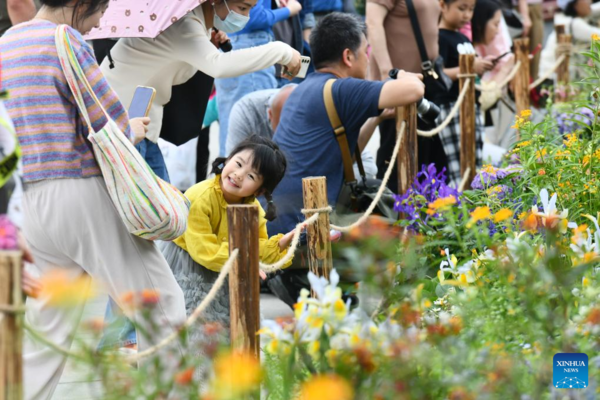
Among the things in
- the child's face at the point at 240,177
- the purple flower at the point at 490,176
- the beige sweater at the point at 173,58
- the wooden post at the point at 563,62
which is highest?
the beige sweater at the point at 173,58

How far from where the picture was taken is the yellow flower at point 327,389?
77.2 inches

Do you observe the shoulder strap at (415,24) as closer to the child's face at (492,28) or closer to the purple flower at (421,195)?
the purple flower at (421,195)

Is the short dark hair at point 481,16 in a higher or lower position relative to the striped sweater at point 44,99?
lower

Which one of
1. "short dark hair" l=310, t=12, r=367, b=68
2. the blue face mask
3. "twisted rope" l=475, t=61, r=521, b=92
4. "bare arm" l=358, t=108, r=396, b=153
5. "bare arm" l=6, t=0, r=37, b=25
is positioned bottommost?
"twisted rope" l=475, t=61, r=521, b=92

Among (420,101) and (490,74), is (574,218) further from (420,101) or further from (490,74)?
(490,74)

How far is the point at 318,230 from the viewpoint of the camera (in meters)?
4.12

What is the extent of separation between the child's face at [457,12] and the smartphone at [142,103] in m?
3.77

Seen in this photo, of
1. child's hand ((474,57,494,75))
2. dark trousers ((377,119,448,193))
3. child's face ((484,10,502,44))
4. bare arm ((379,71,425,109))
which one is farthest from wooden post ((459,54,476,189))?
child's face ((484,10,502,44))

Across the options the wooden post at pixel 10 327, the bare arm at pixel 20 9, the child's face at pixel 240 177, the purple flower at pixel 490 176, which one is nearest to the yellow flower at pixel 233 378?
the wooden post at pixel 10 327

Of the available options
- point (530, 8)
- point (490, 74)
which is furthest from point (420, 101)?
point (530, 8)

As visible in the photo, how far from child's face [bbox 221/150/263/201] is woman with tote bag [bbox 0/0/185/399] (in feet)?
2.22

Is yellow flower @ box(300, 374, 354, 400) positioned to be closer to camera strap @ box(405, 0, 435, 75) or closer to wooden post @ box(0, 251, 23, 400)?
wooden post @ box(0, 251, 23, 400)

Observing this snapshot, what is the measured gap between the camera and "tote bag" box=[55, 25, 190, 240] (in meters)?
3.13

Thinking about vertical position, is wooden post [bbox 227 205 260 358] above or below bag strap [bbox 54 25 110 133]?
below
